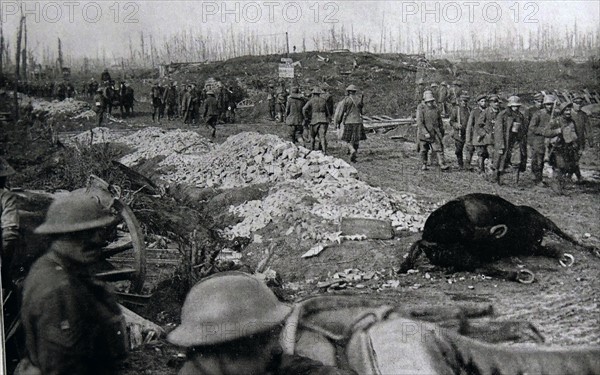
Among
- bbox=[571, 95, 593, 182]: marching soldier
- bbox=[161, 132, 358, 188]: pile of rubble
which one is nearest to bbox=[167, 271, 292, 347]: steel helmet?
bbox=[161, 132, 358, 188]: pile of rubble

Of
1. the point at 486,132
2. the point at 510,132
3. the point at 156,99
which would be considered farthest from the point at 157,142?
the point at 510,132

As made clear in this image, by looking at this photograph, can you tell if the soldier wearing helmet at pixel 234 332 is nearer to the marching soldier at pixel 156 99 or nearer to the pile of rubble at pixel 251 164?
the pile of rubble at pixel 251 164

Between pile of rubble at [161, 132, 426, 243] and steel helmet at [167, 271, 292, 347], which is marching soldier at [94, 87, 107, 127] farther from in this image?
steel helmet at [167, 271, 292, 347]

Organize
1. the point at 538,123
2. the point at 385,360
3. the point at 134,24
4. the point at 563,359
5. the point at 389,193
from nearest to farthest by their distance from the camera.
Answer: the point at 385,360, the point at 563,359, the point at 134,24, the point at 389,193, the point at 538,123

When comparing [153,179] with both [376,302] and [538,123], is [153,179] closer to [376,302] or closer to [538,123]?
[376,302]

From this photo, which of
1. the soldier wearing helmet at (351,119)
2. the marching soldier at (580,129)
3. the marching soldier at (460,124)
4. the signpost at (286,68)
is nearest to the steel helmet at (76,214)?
the signpost at (286,68)

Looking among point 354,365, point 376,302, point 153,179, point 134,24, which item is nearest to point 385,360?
point 354,365
